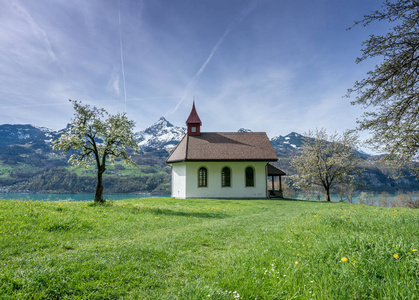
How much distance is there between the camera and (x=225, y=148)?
29.4 m

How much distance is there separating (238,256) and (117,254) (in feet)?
8.82

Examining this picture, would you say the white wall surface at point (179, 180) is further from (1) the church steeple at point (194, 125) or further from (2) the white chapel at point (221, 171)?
(1) the church steeple at point (194, 125)

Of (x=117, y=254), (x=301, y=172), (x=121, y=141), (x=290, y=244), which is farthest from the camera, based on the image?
(x=301, y=172)

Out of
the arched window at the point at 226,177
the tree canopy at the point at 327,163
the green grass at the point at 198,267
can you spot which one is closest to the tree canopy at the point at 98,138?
the green grass at the point at 198,267

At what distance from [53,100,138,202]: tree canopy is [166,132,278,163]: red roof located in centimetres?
1135

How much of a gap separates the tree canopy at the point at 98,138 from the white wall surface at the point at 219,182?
1180 centimetres

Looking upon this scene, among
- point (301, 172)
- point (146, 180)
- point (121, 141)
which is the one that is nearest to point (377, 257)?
point (121, 141)

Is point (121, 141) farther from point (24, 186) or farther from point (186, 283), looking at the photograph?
point (24, 186)

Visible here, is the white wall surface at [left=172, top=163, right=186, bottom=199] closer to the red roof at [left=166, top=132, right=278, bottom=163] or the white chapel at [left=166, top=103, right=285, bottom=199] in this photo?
the white chapel at [left=166, top=103, right=285, bottom=199]

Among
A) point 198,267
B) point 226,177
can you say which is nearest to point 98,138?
point 198,267

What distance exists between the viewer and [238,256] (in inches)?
191

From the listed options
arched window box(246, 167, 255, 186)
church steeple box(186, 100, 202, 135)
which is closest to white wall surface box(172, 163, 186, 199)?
church steeple box(186, 100, 202, 135)

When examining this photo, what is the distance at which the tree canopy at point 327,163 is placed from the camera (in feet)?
101

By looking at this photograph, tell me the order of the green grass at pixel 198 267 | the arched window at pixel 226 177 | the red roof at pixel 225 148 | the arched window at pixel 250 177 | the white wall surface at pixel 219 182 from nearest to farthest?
the green grass at pixel 198 267
the white wall surface at pixel 219 182
the red roof at pixel 225 148
the arched window at pixel 226 177
the arched window at pixel 250 177
